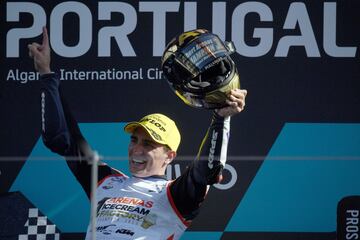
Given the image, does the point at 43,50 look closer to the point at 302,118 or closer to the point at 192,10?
the point at 192,10

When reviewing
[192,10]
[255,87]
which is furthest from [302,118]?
[192,10]

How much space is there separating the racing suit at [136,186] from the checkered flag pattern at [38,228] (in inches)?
21.8

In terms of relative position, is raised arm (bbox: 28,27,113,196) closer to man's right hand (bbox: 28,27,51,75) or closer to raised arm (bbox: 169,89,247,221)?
man's right hand (bbox: 28,27,51,75)

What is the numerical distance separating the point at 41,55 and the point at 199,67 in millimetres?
869

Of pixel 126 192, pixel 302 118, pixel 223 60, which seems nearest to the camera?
pixel 223 60

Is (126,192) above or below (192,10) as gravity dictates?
below

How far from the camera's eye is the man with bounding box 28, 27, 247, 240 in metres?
3.98

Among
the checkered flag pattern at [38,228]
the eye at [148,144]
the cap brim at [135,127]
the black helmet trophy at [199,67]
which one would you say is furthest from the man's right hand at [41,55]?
the checkered flag pattern at [38,228]

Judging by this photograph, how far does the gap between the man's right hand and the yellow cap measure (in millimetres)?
451

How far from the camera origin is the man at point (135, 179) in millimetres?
3984

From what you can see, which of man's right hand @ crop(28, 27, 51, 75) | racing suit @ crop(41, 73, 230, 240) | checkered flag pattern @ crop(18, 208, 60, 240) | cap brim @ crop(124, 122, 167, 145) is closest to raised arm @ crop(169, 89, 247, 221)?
racing suit @ crop(41, 73, 230, 240)

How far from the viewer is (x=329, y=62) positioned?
4684 mm

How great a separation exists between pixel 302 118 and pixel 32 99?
1298 mm

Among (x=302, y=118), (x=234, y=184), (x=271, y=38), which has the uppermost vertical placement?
(x=271, y=38)
